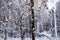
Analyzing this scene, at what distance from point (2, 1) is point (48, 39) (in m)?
1.16

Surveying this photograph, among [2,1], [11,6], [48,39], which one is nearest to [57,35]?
[48,39]

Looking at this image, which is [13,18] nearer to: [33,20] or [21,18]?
[21,18]

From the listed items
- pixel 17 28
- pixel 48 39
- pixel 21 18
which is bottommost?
pixel 48 39

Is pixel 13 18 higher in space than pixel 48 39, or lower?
higher

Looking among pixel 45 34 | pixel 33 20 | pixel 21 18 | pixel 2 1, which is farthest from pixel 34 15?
pixel 2 1

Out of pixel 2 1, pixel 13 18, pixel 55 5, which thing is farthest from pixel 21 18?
pixel 55 5

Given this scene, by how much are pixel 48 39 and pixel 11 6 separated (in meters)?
0.96

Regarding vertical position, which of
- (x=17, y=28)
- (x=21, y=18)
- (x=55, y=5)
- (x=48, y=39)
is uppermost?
(x=55, y=5)

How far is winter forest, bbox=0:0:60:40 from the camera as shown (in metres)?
2.62

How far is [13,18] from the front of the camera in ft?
8.80

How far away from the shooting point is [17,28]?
2.66m

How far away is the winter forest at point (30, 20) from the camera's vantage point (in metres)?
2.62

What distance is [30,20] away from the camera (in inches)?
104

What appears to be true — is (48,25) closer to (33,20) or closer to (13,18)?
(33,20)
